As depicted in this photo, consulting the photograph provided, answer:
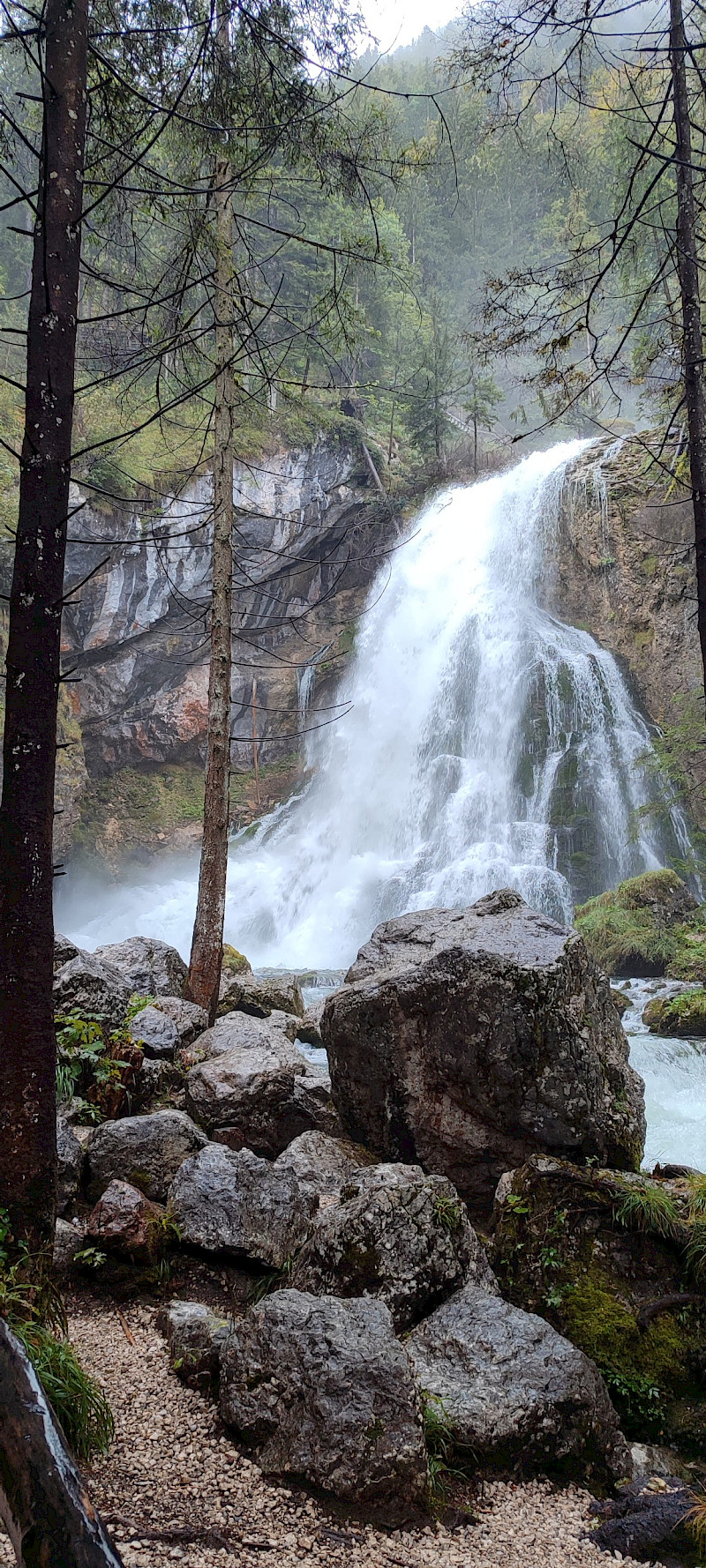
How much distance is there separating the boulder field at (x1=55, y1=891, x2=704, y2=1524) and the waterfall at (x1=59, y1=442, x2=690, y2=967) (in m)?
9.95

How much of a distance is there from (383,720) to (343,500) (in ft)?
26.2

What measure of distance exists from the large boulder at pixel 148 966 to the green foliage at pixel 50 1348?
190 inches

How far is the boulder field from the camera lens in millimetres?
2615

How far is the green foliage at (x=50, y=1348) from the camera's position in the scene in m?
2.41

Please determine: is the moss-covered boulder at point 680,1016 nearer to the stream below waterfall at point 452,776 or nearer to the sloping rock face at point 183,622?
the stream below waterfall at point 452,776

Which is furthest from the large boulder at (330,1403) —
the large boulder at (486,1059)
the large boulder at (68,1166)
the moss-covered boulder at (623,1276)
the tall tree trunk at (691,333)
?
the tall tree trunk at (691,333)

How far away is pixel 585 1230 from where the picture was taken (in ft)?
12.2

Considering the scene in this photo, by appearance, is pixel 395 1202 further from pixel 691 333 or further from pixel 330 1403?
pixel 691 333

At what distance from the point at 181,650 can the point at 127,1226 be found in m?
20.7

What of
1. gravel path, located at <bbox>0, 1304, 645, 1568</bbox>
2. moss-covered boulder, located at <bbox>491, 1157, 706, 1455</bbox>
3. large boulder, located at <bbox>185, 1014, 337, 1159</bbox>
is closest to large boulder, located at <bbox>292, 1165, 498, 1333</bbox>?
moss-covered boulder, located at <bbox>491, 1157, 706, 1455</bbox>

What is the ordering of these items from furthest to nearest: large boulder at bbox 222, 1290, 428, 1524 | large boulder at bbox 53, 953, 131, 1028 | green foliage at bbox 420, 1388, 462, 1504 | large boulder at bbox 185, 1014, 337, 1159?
large boulder at bbox 53, 953, 131, 1028 → large boulder at bbox 185, 1014, 337, 1159 → green foliage at bbox 420, 1388, 462, 1504 → large boulder at bbox 222, 1290, 428, 1524

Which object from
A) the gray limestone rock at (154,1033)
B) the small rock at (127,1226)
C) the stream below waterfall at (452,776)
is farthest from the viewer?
the stream below waterfall at (452,776)

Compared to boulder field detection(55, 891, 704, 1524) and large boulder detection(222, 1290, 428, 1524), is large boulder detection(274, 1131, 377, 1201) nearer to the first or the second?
boulder field detection(55, 891, 704, 1524)

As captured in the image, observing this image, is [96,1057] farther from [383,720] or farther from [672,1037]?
[383,720]
